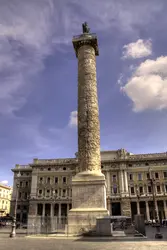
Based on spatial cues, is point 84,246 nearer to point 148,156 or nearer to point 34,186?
point 148,156

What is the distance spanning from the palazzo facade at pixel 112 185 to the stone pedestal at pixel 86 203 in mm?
27124

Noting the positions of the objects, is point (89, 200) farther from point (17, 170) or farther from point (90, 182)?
point (17, 170)

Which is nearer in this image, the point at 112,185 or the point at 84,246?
the point at 84,246

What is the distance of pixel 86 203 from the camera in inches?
588

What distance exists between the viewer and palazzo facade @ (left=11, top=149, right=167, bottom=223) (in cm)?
4181

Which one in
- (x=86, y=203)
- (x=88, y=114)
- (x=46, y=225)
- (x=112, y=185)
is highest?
(x=88, y=114)

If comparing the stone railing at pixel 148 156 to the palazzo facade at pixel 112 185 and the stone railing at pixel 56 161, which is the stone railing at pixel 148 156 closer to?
the palazzo facade at pixel 112 185

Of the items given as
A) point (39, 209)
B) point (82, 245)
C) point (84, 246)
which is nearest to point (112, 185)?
point (39, 209)

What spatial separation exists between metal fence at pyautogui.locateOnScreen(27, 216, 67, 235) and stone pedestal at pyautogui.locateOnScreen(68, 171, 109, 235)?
43.9 inches

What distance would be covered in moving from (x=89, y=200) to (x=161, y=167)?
31.9m

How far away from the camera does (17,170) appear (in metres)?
50.3

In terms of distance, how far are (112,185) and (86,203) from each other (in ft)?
98.4

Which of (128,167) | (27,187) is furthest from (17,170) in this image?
(128,167)

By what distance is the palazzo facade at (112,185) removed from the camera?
137ft
